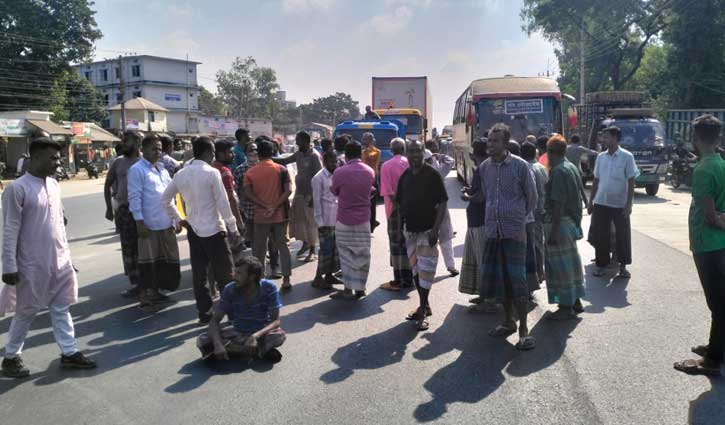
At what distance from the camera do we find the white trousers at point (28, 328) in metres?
4.69

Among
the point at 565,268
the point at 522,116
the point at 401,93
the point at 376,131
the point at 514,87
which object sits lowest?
the point at 565,268

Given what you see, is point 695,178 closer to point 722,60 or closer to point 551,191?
point 551,191

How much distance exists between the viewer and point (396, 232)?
7328 mm

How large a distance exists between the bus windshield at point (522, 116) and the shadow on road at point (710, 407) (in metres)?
11.8

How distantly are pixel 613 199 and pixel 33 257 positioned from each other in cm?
660

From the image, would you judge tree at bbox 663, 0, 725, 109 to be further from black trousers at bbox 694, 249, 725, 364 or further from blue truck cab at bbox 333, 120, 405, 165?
black trousers at bbox 694, 249, 725, 364

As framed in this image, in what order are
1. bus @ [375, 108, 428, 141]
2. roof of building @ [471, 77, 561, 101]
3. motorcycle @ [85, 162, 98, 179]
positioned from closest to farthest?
roof of building @ [471, 77, 561, 101] → bus @ [375, 108, 428, 141] → motorcycle @ [85, 162, 98, 179]

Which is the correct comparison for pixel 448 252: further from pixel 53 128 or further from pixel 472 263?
pixel 53 128

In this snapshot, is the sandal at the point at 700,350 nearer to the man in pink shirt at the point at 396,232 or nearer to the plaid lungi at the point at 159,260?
the man in pink shirt at the point at 396,232

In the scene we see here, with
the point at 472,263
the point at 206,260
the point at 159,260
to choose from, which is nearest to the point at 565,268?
the point at 472,263

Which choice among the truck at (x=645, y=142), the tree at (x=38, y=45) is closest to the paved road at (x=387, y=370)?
the truck at (x=645, y=142)

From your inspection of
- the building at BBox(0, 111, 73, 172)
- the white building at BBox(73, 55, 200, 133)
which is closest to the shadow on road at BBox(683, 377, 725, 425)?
the building at BBox(0, 111, 73, 172)

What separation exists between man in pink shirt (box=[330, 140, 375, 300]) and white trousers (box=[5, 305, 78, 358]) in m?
3.05

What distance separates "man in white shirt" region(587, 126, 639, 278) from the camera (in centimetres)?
762
